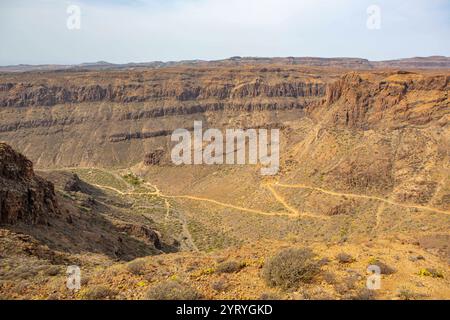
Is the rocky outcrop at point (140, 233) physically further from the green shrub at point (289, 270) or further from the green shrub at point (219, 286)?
the green shrub at point (289, 270)

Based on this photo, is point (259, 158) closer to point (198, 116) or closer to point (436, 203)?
point (436, 203)

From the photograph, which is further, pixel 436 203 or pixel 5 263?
pixel 436 203

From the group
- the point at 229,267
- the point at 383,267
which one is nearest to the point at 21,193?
the point at 229,267

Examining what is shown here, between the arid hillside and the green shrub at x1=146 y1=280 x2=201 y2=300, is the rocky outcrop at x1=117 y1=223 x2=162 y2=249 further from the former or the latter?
the green shrub at x1=146 y1=280 x2=201 y2=300

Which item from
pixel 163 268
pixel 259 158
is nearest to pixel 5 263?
pixel 163 268

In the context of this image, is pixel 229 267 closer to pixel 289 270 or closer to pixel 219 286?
pixel 219 286
